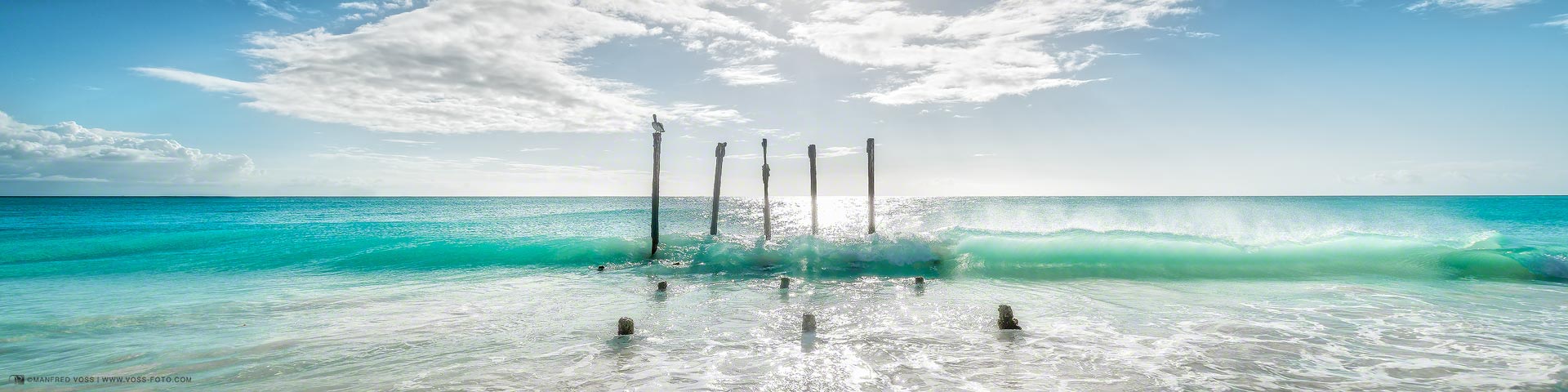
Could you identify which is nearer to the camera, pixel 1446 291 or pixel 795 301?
pixel 795 301

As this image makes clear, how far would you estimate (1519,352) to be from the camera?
7281 mm

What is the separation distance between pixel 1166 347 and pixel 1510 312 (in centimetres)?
707

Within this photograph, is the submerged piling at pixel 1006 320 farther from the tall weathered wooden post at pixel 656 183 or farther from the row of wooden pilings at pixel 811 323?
the tall weathered wooden post at pixel 656 183

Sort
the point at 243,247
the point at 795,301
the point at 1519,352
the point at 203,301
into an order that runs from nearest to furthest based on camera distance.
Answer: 1. the point at 1519,352
2. the point at 795,301
3. the point at 203,301
4. the point at 243,247

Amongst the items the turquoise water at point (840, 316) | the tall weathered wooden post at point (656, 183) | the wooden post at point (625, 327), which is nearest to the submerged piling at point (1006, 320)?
the turquoise water at point (840, 316)

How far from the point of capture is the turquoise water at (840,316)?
6.66 meters

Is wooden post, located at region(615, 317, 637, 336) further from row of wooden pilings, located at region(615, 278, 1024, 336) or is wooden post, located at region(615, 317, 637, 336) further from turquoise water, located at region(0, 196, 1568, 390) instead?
turquoise water, located at region(0, 196, 1568, 390)

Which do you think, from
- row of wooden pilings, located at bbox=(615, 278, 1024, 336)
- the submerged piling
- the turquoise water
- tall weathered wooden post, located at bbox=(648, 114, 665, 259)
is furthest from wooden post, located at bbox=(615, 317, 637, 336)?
tall weathered wooden post, located at bbox=(648, 114, 665, 259)

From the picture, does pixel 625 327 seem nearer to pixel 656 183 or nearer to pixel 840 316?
pixel 840 316

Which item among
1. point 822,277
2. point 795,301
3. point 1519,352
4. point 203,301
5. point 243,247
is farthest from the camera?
point 243,247

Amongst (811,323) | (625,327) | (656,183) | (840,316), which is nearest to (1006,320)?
(840,316)

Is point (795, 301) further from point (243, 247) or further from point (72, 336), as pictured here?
point (243, 247)

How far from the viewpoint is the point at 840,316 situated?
9.87 m

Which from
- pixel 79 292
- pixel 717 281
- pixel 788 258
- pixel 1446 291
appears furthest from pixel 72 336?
pixel 1446 291
